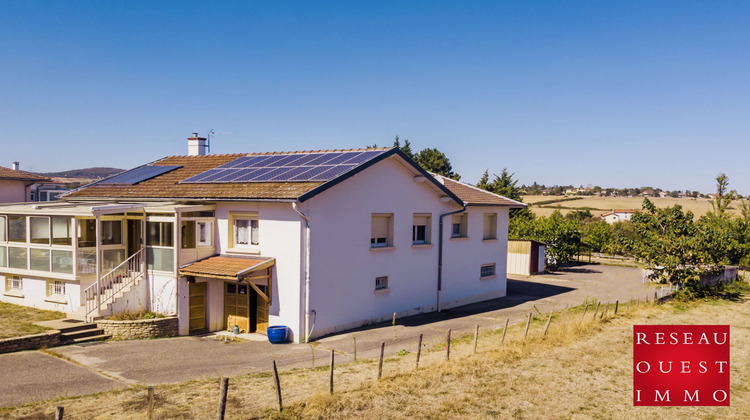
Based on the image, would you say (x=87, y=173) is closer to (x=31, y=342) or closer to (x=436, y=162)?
(x=436, y=162)

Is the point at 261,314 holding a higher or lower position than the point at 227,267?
lower

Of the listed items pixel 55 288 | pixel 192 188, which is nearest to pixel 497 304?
pixel 192 188

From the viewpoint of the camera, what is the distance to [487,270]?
1057 inches

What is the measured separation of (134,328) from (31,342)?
289 centimetres

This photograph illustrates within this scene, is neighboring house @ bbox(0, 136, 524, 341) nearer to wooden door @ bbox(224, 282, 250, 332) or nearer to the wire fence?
wooden door @ bbox(224, 282, 250, 332)

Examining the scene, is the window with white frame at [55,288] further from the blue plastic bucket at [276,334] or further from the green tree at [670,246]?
the green tree at [670,246]

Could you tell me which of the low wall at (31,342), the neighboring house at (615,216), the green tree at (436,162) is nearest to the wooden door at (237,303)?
the low wall at (31,342)

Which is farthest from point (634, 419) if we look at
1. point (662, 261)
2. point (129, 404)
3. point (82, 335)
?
point (662, 261)

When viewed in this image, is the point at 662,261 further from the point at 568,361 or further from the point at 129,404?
the point at 129,404

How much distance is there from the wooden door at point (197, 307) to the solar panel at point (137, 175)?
7262mm

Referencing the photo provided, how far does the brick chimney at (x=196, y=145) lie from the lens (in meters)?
29.1

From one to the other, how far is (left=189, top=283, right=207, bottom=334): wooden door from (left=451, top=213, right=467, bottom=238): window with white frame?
1135 centimetres

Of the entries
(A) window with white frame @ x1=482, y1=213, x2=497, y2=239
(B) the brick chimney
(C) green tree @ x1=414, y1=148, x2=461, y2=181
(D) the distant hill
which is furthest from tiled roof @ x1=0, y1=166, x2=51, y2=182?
(D) the distant hill

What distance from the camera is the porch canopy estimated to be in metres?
17.2
